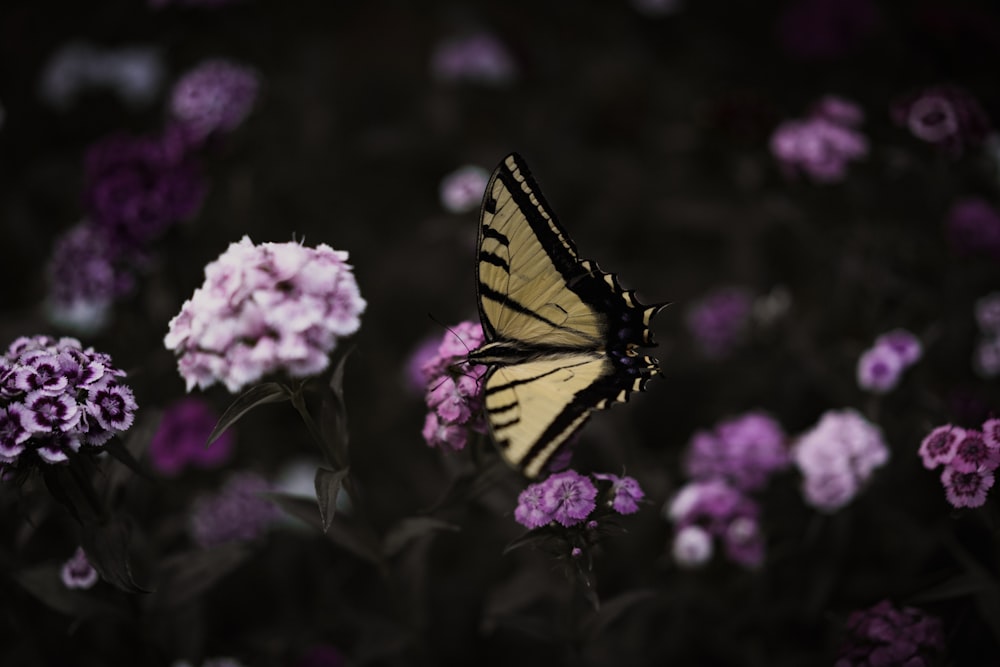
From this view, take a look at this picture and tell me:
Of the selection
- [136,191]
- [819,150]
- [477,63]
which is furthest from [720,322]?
[136,191]

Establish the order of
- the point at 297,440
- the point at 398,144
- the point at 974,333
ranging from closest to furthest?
the point at 974,333
the point at 297,440
the point at 398,144

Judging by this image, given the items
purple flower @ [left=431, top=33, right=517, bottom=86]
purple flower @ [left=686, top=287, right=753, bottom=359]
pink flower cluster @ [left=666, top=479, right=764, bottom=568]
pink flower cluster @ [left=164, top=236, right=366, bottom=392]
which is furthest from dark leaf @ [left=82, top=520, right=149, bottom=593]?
purple flower @ [left=431, top=33, right=517, bottom=86]

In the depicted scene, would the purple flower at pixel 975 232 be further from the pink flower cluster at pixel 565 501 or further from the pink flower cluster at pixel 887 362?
the pink flower cluster at pixel 565 501

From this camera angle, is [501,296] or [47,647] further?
[47,647]

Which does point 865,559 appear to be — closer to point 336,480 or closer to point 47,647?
point 336,480

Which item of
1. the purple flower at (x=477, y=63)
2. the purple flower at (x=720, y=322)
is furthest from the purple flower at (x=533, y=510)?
the purple flower at (x=477, y=63)

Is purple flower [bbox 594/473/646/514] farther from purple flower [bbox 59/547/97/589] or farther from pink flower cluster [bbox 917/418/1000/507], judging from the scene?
purple flower [bbox 59/547/97/589]

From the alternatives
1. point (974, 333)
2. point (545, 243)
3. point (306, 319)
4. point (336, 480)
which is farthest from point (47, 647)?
point (974, 333)
